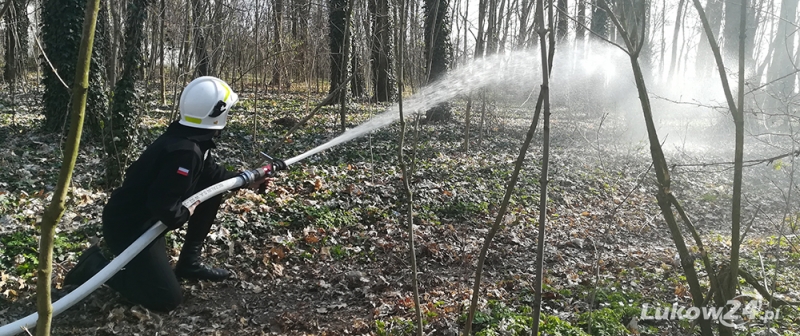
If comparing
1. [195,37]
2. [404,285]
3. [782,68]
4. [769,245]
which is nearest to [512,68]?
[769,245]

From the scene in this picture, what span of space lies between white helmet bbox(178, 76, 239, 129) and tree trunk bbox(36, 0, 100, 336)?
2.86 metres

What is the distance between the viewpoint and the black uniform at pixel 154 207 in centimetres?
371

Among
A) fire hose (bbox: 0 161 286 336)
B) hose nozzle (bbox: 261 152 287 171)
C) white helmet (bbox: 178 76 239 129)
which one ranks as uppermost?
white helmet (bbox: 178 76 239 129)

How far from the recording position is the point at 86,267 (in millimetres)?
3904

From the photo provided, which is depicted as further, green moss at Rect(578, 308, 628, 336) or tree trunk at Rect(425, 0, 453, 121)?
tree trunk at Rect(425, 0, 453, 121)

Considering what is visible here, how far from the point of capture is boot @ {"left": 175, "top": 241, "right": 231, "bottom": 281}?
4473 mm

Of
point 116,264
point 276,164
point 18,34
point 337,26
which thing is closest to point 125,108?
point 276,164

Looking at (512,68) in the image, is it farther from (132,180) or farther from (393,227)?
(132,180)

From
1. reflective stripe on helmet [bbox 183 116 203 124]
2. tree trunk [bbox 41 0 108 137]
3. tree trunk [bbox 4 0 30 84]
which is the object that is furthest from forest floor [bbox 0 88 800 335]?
reflective stripe on helmet [bbox 183 116 203 124]

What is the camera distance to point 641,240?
7.29m

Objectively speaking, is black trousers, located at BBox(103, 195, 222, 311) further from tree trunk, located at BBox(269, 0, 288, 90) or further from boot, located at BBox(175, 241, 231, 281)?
tree trunk, located at BBox(269, 0, 288, 90)

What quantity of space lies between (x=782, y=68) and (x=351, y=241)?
2169 cm

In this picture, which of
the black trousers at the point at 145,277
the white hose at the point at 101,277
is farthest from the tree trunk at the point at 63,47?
the white hose at the point at 101,277

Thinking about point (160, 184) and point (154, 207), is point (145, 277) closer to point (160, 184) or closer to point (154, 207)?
point (154, 207)
